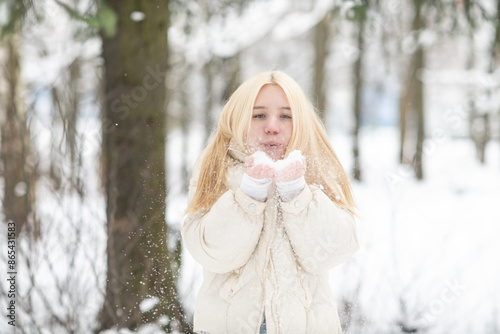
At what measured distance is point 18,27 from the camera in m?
4.52

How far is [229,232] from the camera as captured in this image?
1.62 meters

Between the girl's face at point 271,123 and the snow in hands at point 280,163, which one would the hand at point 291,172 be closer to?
the snow in hands at point 280,163

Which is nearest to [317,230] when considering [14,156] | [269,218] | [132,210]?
[269,218]

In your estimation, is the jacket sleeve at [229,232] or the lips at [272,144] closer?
the jacket sleeve at [229,232]

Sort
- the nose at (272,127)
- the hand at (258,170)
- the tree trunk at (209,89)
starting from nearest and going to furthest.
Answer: the hand at (258,170) < the nose at (272,127) < the tree trunk at (209,89)

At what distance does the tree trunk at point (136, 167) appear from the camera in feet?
11.3

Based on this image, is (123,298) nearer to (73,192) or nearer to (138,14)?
(73,192)

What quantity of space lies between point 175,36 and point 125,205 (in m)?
2.87

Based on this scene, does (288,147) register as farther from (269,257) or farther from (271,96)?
(269,257)

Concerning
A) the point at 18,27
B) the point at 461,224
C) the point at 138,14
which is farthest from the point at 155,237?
the point at 461,224

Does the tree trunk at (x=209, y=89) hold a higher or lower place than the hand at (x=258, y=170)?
higher

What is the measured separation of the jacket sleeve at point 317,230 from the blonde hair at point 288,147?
14cm

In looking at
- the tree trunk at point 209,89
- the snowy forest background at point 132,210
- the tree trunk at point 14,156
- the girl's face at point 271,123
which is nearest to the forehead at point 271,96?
the girl's face at point 271,123

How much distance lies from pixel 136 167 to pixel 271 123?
92.4 inches
